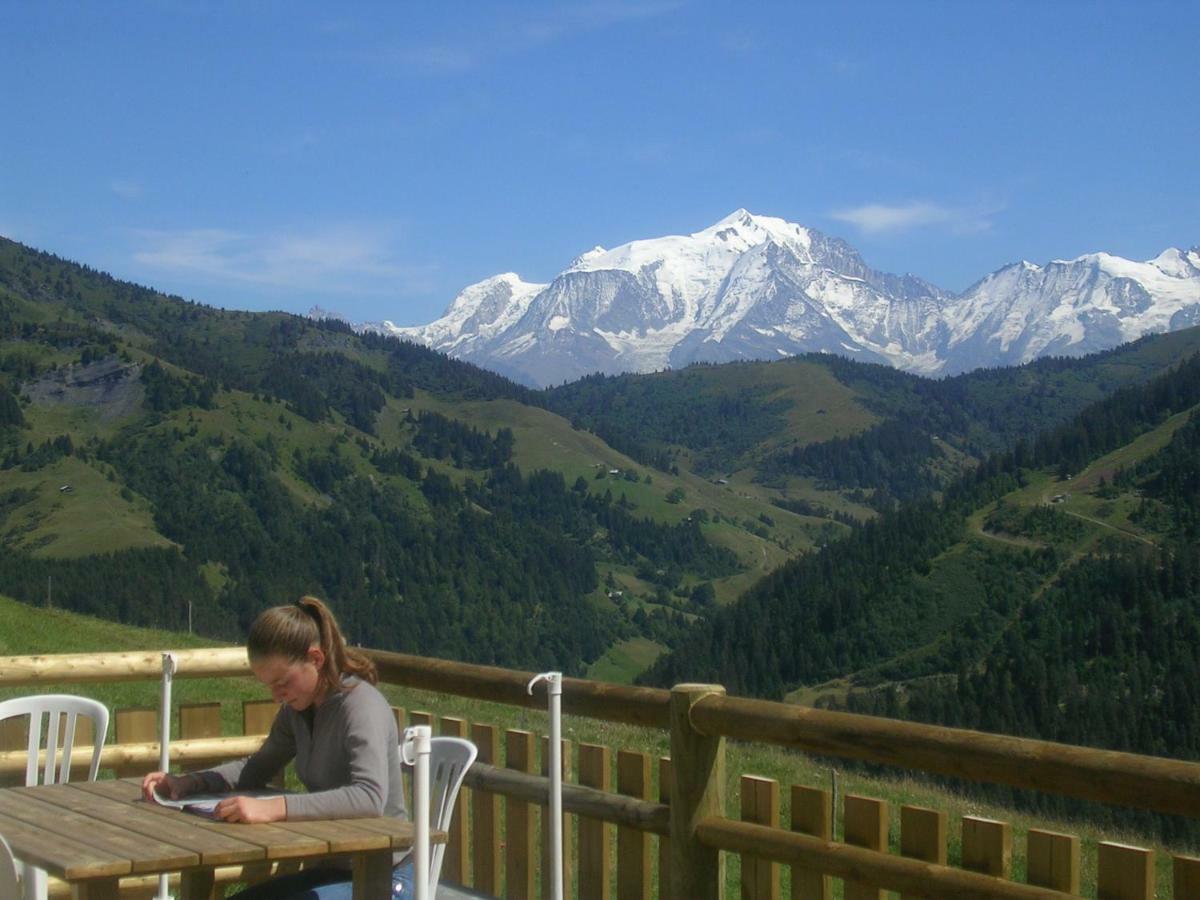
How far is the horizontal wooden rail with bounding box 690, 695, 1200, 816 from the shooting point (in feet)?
12.2

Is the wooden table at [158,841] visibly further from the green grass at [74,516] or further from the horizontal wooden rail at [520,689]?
the green grass at [74,516]

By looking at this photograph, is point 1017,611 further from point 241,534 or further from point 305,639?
point 305,639

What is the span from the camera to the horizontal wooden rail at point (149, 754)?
589 centimetres

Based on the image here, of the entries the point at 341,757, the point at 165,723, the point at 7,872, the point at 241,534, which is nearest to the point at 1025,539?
the point at 241,534

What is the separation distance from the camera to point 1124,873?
3.96 metres

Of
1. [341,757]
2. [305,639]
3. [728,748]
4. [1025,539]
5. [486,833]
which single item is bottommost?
[1025,539]

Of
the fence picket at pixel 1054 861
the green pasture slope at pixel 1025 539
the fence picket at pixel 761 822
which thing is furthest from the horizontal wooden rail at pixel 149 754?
the green pasture slope at pixel 1025 539

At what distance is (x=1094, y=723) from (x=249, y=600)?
275ft

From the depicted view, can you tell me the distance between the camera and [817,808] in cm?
472

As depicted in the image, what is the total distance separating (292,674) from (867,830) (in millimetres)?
1987

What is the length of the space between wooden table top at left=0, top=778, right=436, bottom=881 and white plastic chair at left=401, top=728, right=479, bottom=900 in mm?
292

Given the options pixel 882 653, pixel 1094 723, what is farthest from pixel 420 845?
pixel 882 653

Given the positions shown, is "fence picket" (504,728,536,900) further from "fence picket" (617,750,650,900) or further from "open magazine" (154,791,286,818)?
"open magazine" (154,791,286,818)

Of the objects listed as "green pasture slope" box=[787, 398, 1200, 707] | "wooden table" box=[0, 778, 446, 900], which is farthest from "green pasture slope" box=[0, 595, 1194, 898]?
"green pasture slope" box=[787, 398, 1200, 707]
